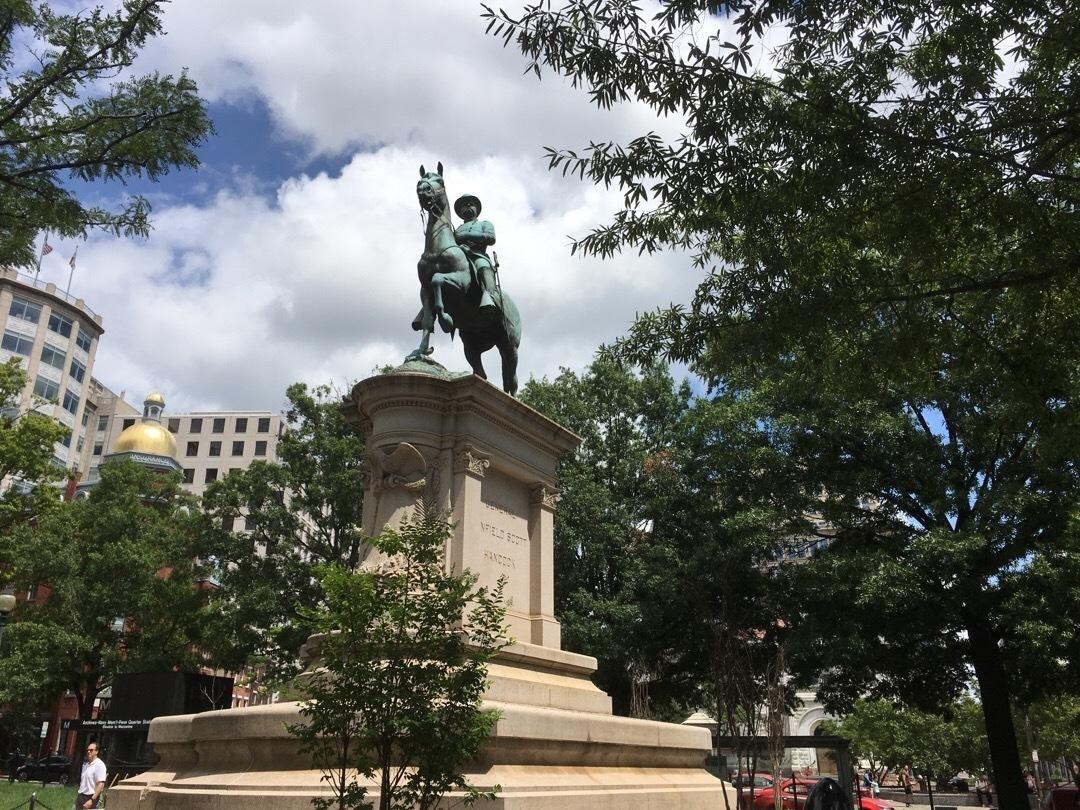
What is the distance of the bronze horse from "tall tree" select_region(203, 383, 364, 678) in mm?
15757

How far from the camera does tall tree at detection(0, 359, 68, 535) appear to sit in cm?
2927

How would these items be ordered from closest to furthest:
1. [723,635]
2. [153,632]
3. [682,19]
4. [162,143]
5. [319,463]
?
[682,19]
[162,143]
[723,635]
[319,463]
[153,632]

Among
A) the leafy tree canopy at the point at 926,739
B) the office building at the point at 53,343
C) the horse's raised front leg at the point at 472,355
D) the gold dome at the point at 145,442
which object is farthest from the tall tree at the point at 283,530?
the gold dome at the point at 145,442

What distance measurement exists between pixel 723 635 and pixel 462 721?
21048 mm

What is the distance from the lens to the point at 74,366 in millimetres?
88625

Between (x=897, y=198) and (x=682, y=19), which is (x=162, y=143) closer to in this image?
(x=682, y=19)

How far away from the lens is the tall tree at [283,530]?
29672 millimetres

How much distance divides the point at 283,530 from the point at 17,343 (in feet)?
212

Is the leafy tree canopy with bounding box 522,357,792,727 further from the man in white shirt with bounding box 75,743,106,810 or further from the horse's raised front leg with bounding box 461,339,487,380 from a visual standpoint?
the man in white shirt with bounding box 75,743,106,810

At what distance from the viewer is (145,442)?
93500 mm

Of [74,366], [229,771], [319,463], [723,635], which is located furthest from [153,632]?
[74,366]

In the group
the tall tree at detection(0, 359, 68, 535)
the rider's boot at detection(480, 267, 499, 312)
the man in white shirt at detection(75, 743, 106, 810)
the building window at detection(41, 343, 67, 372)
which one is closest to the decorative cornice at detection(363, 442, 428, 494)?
the rider's boot at detection(480, 267, 499, 312)

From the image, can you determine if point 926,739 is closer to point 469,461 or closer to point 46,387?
point 469,461

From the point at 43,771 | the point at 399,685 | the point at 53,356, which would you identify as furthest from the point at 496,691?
the point at 53,356
